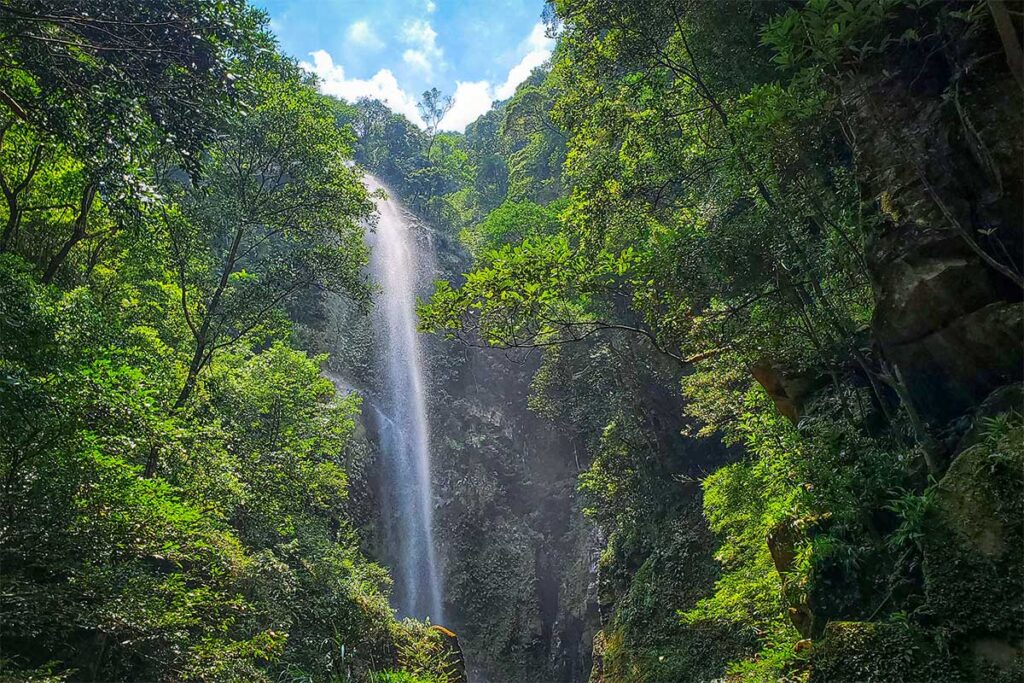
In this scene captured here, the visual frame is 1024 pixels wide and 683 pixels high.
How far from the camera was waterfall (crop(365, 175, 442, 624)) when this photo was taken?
19656 millimetres

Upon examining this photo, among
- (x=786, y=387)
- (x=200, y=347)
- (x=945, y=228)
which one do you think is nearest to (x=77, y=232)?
(x=200, y=347)

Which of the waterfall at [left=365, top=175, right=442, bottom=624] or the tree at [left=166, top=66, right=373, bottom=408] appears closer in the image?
the tree at [left=166, top=66, right=373, bottom=408]

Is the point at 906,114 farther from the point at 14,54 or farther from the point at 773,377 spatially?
the point at 14,54

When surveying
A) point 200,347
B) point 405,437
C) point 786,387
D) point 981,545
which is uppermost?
point 405,437

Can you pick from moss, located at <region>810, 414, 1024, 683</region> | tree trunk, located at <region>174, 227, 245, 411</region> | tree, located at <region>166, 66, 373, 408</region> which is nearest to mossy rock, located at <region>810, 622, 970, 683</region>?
moss, located at <region>810, 414, 1024, 683</region>

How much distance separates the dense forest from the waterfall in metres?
8.07

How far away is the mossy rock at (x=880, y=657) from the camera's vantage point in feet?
12.1

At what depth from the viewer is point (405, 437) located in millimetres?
22594

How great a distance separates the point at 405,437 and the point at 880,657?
19921mm

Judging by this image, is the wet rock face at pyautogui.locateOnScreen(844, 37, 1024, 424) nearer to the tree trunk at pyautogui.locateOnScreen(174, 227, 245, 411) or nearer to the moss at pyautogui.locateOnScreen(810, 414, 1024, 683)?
the moss at pyautogui.locateOnScreen(810, 414, 1024, 683)

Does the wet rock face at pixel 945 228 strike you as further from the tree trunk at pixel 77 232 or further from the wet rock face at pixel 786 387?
the tree trunk at pixel 77 232

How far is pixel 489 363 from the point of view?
25.5 m

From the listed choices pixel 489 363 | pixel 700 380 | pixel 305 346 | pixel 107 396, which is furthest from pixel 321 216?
pixel 489 363

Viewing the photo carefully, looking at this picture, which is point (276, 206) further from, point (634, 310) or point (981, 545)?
point (981, 545)
